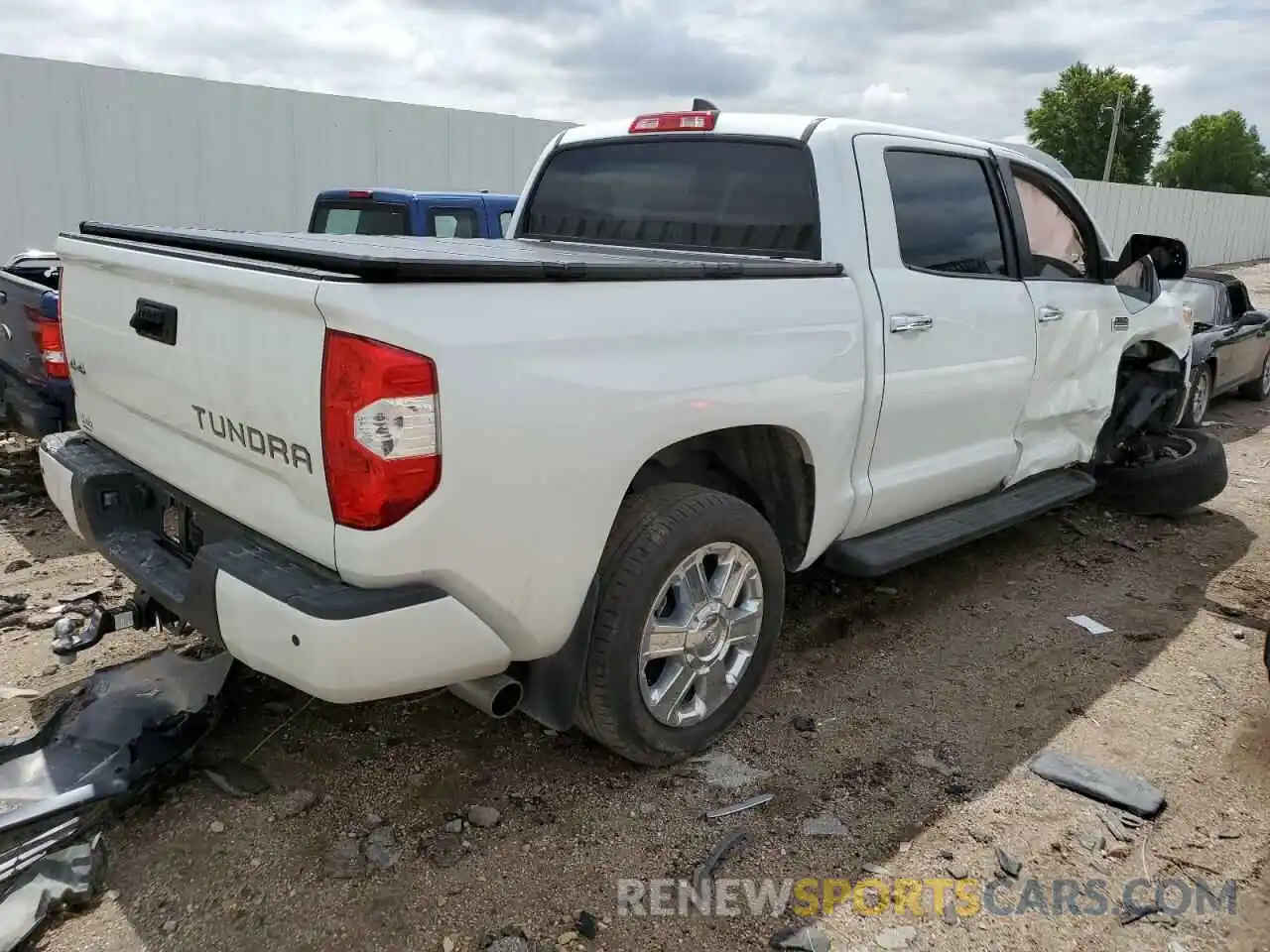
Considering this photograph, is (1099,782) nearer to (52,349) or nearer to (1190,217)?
(52,349)

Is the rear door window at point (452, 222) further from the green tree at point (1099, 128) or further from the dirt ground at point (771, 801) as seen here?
the green tree at point (1099, 128)

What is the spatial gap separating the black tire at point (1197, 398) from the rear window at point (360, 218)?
6.31 m

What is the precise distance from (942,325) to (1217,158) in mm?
→ 98139

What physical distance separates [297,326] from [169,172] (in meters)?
9.29

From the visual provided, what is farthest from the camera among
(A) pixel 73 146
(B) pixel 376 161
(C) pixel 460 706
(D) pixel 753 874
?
(B) pixel 376 161

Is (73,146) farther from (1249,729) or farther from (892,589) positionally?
(1249,729)

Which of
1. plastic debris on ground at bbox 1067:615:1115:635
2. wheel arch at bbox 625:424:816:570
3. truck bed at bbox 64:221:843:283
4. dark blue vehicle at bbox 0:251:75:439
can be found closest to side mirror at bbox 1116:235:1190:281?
plastic debris on ground at bbox 1067:615:1115:635

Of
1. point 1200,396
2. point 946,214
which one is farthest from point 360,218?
point 1200,396

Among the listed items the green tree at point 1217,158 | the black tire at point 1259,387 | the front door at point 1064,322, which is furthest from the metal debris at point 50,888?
the green tree at point 1217,158

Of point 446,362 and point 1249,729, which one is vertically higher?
point 446,362

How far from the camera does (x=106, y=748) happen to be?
9.37 feet

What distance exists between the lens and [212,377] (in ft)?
8.36

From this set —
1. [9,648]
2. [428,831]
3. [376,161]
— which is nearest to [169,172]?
[376,161]

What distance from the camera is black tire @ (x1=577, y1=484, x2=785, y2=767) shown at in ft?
9.10
